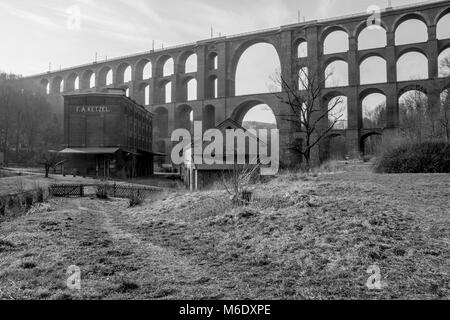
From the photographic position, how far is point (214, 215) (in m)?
10.5

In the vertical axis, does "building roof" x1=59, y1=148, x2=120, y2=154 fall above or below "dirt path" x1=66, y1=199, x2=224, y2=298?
above

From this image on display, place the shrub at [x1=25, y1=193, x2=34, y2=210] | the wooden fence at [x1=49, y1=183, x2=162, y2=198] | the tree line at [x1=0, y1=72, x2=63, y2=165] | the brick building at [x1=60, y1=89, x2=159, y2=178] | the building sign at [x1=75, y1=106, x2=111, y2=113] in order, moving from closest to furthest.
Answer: the shrub at [x1=25, y1=193, x2=34, y2=210]
the wooden fence at [x1=49, y1=183, x2=162, y2=198]
the brick building at [x1=60, y1=89, x2=159, y2=178]
the building sign at [x1=75, y1=106, x2=111, y2=113]
the tree line at [x1=0, y1=72, x2=63, y2=165]

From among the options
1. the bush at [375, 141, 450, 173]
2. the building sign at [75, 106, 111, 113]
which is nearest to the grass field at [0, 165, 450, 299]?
the bush at [375, 141, 450, 173]

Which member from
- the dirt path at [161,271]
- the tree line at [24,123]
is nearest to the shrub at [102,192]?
the dirt path at [161,271]

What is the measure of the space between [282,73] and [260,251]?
52.5 metres

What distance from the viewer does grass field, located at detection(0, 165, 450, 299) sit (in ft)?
15.5

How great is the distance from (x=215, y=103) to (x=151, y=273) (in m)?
56.5

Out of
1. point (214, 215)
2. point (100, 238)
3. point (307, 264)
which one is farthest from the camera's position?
point (214, 215)

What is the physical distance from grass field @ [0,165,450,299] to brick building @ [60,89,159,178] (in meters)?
30.4

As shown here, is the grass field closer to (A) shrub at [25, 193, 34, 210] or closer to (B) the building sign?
(A) shrub at [25, 193, 34, 210]

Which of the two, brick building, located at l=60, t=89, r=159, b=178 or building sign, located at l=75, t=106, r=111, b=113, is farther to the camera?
building sign, located at l=75, t=106, r=111, b=113

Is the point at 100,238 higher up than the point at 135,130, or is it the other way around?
the point at 135,130
